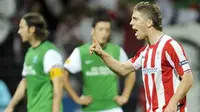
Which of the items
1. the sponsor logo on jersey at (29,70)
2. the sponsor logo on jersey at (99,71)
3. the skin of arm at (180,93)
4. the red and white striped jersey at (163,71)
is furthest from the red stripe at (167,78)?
the sponsor logo on jersey at (99,71)

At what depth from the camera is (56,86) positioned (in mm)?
10375

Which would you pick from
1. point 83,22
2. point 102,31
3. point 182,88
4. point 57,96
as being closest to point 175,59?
point 182,88

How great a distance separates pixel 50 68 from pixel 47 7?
6729mm

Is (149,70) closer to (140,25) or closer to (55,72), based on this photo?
(140,25)

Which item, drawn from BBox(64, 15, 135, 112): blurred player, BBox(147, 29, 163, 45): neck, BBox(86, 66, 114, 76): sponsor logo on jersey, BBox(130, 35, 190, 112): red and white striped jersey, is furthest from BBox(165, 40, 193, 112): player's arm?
BBox(86, 66, 114, 76): sponsor logo on jersey

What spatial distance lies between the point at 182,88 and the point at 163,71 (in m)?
0.40

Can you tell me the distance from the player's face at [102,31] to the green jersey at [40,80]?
726 mm

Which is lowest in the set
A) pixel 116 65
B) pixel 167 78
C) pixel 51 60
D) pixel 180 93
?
pixel 180 93

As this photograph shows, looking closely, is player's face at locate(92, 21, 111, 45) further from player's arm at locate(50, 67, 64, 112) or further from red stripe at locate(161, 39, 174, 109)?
red stripe at locate(161, 39, 174, 109)

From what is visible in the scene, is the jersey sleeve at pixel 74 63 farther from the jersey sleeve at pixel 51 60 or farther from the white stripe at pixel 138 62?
the white stripe at pixel 138 62

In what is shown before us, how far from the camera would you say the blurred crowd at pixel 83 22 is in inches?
614

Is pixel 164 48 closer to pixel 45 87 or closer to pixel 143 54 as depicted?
pixel 143 54

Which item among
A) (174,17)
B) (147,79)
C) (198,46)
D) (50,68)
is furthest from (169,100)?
(174,17)

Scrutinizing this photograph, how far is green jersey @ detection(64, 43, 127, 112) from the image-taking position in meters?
11.3
